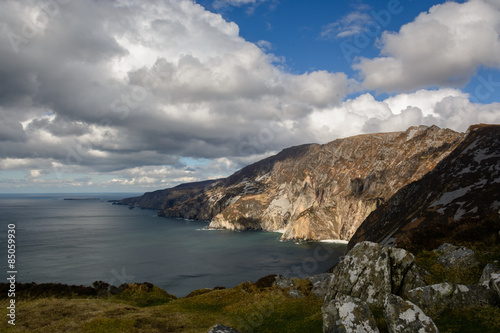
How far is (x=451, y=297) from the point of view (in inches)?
648

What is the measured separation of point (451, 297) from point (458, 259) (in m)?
7.97

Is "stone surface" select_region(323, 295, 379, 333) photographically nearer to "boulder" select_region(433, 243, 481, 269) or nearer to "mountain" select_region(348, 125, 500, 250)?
"boulder" select_region(433, 243, 481, 269)

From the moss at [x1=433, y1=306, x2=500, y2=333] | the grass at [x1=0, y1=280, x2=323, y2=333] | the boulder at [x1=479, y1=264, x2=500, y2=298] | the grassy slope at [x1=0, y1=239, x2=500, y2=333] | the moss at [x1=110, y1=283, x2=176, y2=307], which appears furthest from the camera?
the moss at [x1=110, y1=283, x2=176, y2=307]

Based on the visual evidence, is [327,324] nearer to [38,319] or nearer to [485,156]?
[38,319]

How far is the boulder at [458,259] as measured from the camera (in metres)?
22.0

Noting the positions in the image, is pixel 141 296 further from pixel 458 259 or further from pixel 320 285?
pixel 458 259

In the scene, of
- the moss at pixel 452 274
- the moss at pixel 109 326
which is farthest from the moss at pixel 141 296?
the moss at pixel 452 274

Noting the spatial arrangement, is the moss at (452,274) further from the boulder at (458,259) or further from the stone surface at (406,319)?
the stone surface at (406,319)

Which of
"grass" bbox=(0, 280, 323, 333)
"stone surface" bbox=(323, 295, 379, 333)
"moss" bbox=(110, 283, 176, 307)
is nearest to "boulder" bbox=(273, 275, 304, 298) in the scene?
"grass" bbox=(0, 280, 323, 333)

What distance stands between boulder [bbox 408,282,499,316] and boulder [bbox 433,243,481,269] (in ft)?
19.6

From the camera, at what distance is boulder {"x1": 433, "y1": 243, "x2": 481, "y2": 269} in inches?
868

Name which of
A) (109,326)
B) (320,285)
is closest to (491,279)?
(320,285)

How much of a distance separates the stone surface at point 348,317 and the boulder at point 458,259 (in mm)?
12514

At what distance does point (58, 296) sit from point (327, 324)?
98.6 feet
